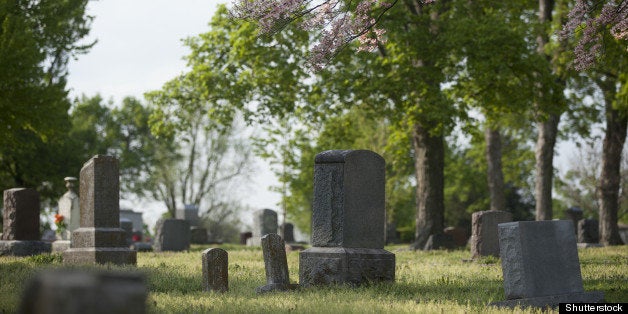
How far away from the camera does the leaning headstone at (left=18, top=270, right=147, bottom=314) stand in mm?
3373

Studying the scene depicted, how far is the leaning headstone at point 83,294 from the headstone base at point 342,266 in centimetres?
764

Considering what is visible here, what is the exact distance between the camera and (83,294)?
11.2 feet

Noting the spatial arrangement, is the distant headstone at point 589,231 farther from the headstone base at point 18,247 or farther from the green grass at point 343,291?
the headstone base at point 18,247

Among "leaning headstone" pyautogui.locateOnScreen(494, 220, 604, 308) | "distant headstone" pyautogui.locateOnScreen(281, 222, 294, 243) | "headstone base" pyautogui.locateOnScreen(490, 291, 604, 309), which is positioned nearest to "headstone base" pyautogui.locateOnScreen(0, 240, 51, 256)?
"leaning headstone" pyautogui.locateOnScreen(494, 220, 604, 308)

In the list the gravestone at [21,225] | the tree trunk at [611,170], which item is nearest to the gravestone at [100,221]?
the gravestone at [21,225]

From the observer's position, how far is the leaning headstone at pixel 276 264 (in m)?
10.6

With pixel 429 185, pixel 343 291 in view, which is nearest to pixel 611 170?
pixel 429 185

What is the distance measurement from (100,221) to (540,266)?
382 inches

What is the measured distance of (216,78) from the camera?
2373cm

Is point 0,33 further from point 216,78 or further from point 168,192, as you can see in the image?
point 168,192

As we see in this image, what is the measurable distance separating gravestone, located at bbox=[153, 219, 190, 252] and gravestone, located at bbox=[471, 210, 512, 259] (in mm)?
11166

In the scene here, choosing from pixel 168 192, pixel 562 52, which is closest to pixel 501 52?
pixel 562 52

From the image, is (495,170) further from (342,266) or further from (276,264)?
(276,264)

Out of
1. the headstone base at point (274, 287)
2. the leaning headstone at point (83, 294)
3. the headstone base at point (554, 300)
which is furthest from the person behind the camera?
the headstone base at point (274, 287)
